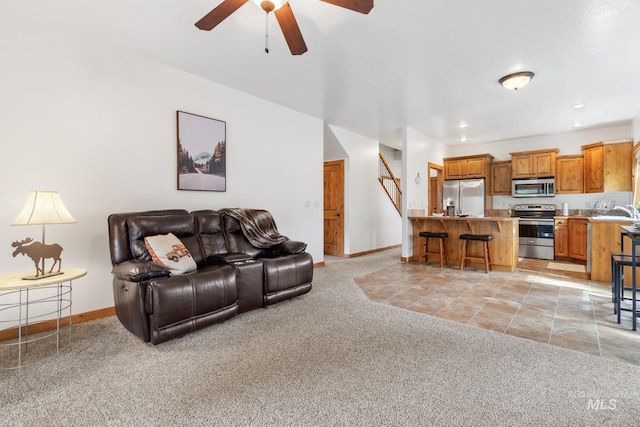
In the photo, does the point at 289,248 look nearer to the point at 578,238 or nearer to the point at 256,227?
the point at 256,227

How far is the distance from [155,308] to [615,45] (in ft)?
16.1

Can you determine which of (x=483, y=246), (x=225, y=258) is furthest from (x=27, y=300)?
(x=483, y=246)

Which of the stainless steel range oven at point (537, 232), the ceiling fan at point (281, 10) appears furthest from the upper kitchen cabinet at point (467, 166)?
the ceiling fan at point (281, 10)

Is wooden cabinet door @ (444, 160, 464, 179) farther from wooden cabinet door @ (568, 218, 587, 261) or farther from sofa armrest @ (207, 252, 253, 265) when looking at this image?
sofa armrest @ (207, 252, 253, 265)

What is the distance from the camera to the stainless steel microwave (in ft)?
21.2

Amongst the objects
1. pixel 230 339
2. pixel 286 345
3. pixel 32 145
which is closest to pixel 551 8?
pixel 286 345

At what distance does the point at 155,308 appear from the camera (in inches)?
91.6

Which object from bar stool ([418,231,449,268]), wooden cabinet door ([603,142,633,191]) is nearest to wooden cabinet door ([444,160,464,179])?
bar stool ([418,231,449,268])

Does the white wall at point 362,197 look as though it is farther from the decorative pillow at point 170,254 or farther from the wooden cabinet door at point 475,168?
the decorative pillow at point 170,254

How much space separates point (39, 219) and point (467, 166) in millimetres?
7707

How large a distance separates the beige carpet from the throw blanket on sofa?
3.93ft

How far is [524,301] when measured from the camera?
352 centimetres

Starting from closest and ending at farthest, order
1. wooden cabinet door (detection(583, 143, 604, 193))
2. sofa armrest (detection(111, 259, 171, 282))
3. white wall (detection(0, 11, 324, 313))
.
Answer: sofa armrest (detection(111, 259, 171, 282)), white wall (detection(0, 11, 324, 313)), wooden cabinet door (detection(583, 143, 604, 193))

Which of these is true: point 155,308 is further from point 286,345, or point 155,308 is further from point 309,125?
point 309,125
